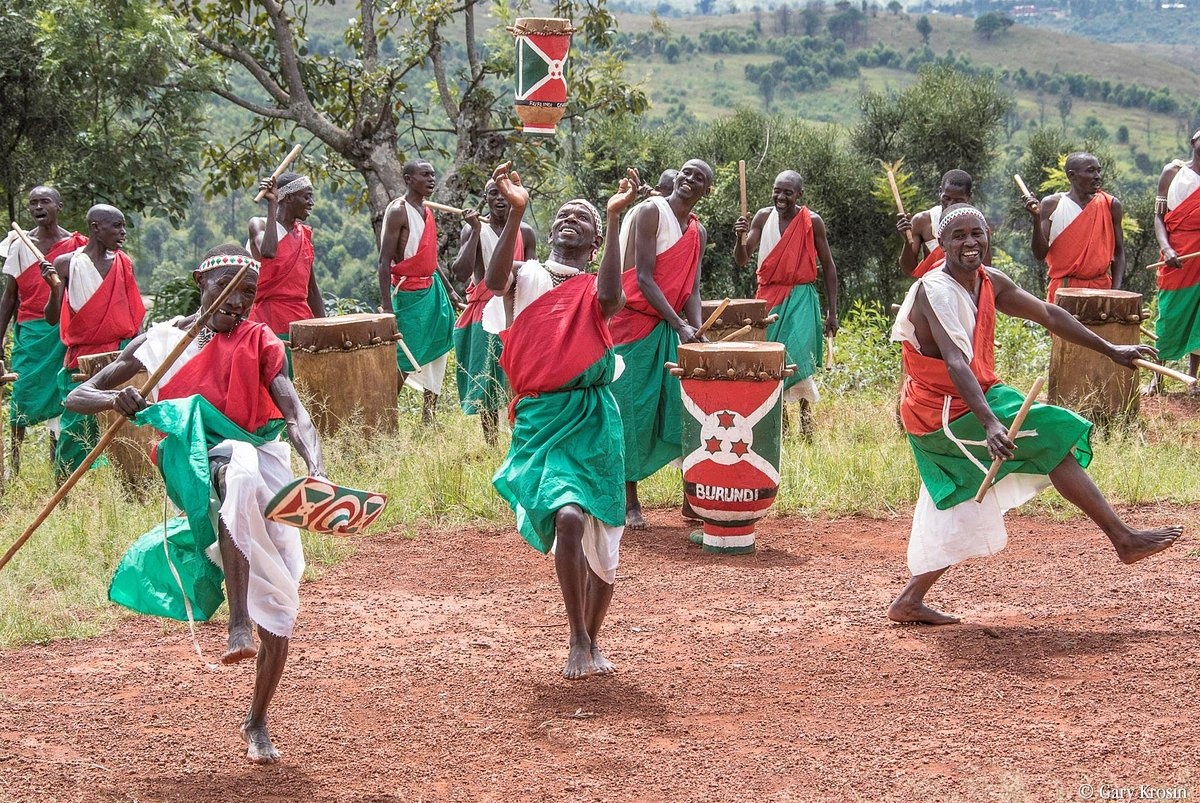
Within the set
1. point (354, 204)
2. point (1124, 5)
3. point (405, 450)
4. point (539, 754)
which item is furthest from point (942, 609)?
point (1124, 5)

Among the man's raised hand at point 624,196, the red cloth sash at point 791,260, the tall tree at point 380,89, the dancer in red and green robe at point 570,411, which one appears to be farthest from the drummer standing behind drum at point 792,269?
the tall tree at point 380,89

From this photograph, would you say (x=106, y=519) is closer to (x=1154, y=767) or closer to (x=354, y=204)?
(x=1154, y=767)

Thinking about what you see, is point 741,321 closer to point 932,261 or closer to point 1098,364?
point 932,261

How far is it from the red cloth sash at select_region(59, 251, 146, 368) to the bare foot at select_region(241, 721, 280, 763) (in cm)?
475

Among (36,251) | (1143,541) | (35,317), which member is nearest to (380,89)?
(35,317)

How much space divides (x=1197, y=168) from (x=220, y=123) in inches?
A: 1133

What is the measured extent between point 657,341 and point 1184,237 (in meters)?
5.02

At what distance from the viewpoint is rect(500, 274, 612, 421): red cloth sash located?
5215mm

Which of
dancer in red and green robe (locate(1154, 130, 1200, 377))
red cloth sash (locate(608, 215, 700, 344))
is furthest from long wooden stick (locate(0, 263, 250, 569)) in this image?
dancer in red and green robe (locate(1154, 130, 1200, 377))

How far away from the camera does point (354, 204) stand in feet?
58.9

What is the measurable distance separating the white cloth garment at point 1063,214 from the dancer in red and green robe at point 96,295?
640 cm

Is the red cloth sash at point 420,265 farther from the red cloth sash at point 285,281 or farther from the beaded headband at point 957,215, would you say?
the beaded headband at point 957,215

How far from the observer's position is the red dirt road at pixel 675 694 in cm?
438

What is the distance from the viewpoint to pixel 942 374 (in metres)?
5.52
